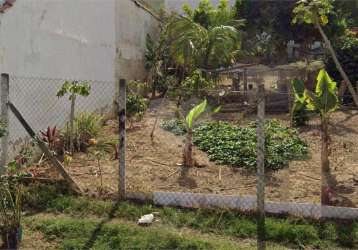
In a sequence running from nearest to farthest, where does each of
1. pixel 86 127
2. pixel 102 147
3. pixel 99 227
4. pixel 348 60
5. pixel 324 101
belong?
pixel 99 227
pixel 324 101
pixel 102 147
pixel 86 127
pixel 348 60

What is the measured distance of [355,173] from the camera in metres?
7.23

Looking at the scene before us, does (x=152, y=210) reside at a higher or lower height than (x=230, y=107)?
lower

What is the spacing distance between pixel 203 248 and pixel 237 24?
46.7 ft

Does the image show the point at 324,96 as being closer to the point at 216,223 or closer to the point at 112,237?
the point at 216,223

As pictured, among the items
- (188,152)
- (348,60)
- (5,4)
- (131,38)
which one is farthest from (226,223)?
(348,60)

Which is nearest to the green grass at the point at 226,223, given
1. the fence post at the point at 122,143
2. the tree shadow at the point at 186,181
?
the fence post at the point at 122,143

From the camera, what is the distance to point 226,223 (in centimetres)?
551

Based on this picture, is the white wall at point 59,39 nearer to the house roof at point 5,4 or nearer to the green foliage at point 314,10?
the house roof at point 5,4

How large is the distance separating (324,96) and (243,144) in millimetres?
1875

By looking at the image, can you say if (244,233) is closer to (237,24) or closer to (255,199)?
(255,199)

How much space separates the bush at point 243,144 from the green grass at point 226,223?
183 cm

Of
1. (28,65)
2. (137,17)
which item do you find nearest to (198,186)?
(28,65)

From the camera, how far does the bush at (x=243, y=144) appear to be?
7574 mm

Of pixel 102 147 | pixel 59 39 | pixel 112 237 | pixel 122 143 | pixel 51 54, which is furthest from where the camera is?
pixel 59 39
